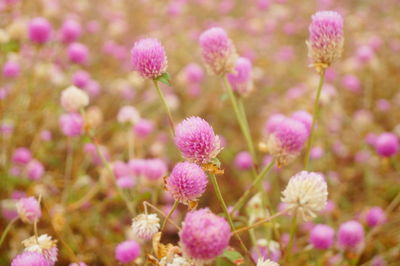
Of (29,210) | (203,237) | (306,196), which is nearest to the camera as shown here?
(203,237)

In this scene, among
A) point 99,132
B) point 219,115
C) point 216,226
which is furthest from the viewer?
point 219,115

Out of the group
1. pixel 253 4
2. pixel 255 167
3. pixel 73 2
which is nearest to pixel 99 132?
pixel 255 167

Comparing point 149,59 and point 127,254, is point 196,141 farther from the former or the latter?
point 127,254

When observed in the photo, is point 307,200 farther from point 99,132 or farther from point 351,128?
point 351,128

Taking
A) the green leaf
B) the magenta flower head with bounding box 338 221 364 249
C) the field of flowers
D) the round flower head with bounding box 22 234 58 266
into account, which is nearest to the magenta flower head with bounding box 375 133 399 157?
the field of flowers

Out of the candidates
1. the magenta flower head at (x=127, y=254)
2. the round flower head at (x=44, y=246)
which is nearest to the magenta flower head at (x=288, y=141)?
the magenta flower head at (x=127, y=254)

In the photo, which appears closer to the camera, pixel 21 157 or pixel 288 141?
pixel 288 141

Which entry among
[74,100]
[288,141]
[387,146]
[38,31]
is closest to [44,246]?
[74,100]

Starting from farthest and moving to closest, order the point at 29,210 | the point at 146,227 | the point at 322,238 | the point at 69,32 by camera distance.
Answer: the point at 69,32 < the point at 322,238 < the point at 29,210 < the point at 146,227
